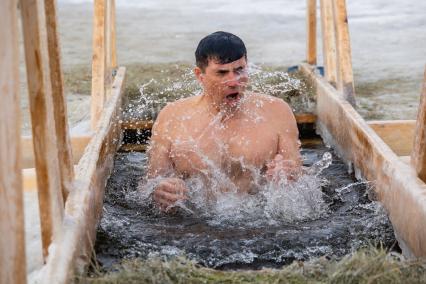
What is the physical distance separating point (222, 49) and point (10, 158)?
6.78 ft

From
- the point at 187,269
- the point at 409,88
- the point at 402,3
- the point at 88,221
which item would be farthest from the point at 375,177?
the point at 402,3

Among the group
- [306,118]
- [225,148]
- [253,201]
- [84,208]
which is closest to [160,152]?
[225,148]

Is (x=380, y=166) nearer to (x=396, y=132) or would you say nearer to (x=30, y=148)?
(x=396, y=132)

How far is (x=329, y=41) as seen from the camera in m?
6.09

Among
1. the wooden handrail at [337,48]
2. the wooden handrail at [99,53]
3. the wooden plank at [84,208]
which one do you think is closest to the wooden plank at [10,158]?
the wooden plank at [84,208]

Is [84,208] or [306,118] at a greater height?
[84,208]

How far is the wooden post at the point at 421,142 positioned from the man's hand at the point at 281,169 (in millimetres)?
677

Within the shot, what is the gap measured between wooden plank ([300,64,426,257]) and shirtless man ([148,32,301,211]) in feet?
1.42

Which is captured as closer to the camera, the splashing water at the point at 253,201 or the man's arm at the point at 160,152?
the splashing water at the point at 253,201

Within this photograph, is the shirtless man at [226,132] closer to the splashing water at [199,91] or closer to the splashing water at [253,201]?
the splashing water at [253,201]

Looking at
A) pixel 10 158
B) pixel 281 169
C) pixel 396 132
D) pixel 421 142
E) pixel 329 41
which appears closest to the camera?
pixel 10 158

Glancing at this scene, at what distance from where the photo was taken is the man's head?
4.08 metres

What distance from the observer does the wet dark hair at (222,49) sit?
13.4 ft

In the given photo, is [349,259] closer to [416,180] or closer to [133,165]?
[416,180]
